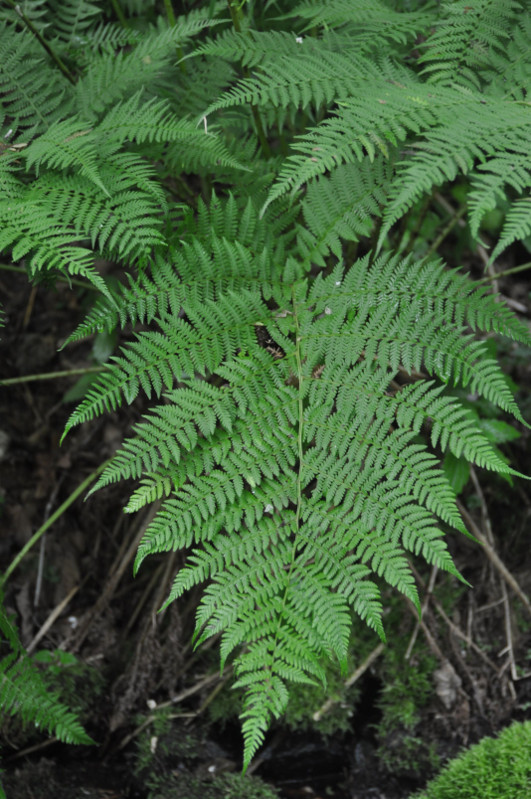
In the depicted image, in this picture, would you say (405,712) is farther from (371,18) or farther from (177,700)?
(371,18)

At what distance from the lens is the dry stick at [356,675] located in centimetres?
256

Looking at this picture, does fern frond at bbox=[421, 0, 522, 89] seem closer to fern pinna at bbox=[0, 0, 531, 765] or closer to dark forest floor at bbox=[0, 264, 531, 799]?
fern pinna at bbox=[0, 0, 531, 765]

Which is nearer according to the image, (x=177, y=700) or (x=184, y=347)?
(x=184, y=347)

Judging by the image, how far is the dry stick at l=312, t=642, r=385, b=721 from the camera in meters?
2.56

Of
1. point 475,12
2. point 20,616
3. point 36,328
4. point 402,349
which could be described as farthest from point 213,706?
point 475,12

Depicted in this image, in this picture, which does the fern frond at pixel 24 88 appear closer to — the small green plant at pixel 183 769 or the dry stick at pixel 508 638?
the small green plant at pixel 183 769

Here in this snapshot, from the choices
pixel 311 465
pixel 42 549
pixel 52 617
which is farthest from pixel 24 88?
pixel 52 617

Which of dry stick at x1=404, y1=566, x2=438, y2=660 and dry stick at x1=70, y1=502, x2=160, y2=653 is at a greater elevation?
dry stick at x1=404, y1=566, x2=438, y2=660

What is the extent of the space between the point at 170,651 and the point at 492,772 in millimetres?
1255

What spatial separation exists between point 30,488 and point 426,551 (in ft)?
6.94

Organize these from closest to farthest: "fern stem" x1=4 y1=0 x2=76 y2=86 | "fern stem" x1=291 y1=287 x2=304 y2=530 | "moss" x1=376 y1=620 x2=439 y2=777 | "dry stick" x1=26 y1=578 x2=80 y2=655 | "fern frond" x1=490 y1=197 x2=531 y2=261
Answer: "fern frond" x1=490 y1=197 x2=531 y2=261
"fern stem" x1=291 y1=287 x2=304 y2=530
"fern stem" x1=4 y1=0 x2=76 y2=86
"moss" x1=376 y1=620 x2=439 y2=777
"dry stick" x1=26 y1=578 x2=80 y2=655

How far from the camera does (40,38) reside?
232 centimetres

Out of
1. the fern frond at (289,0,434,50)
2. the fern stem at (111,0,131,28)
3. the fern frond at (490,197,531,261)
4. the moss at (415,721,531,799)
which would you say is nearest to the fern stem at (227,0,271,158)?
the fern frond at (289,0,434,50)

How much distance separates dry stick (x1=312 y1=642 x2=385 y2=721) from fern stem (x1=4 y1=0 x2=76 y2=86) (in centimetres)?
243
